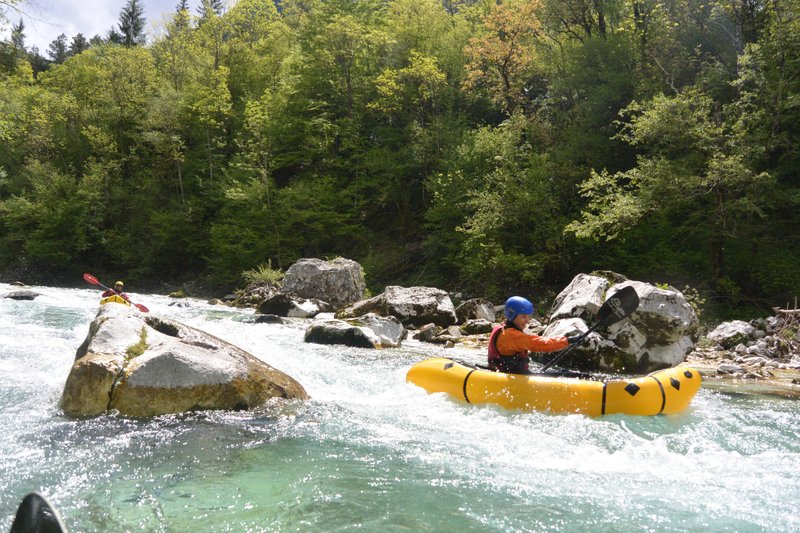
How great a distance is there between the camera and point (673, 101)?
41.4ft

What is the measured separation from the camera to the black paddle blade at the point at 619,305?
24.1ft

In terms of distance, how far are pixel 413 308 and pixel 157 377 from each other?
336 inches

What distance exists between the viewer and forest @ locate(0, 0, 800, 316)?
1292cm

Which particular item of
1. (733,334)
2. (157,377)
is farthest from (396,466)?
(733,334)

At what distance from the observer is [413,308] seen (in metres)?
13.3

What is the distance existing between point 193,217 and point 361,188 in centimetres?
984

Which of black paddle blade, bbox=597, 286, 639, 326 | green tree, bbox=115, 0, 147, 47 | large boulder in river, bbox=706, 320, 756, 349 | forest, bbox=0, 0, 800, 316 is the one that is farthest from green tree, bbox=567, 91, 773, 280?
green tree, bbox=115, 0, 147, 47

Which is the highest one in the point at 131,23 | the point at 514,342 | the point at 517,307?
the point at 131,23

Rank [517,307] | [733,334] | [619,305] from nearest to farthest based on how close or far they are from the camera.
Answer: [517,307] < [619,305] < [733,334]

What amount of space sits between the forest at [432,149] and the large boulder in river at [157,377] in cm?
782

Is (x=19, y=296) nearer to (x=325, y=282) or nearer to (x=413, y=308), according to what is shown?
(x=325, y=282)

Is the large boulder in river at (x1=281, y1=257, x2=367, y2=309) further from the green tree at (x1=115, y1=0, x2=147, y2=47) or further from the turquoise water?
the green tree at (x1=115, y1=0, x2=147, y2=47)

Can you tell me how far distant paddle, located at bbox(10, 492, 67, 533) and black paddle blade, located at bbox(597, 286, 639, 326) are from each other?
670 centimetres

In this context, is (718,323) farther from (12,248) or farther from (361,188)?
(12,248)
